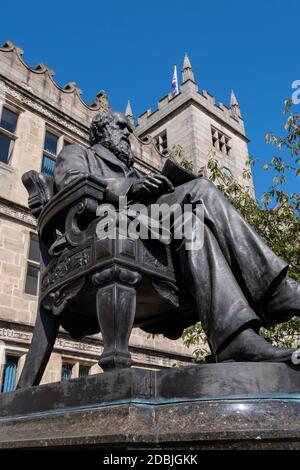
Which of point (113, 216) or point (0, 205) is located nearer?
point (113, 216)

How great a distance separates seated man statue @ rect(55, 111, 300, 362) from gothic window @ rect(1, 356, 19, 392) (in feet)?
27.3

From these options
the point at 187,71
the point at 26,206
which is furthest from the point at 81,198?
the point at 187,71

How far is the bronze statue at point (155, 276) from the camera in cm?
220

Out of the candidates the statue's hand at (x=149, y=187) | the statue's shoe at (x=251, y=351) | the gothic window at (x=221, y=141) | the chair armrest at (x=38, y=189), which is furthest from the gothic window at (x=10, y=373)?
the gothic window at (x=221, y=141)

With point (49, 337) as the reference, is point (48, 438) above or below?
below

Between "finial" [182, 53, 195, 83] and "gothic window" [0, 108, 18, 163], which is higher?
"finial" [182, 53, 195, 83]

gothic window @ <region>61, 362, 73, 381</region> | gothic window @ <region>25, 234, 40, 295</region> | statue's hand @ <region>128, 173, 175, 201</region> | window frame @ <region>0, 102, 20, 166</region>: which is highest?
window frame @ <region>0, 102, 20, 166</region>

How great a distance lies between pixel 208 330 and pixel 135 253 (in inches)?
23.2

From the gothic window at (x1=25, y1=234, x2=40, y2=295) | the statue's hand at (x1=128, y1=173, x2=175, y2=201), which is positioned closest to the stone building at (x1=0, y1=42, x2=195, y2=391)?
the gothic window at (x1=25, y1=234, x2=40, y2=295)

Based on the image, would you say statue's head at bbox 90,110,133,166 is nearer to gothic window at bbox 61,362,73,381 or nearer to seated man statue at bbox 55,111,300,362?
seated man statue at bbox 55,111,300,362

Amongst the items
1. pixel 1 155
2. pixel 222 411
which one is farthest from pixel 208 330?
pixel 1 155

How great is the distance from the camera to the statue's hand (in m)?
2.74

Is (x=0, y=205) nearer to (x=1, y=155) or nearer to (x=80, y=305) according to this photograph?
(x=1, y=155)

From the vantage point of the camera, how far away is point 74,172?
2.90m
